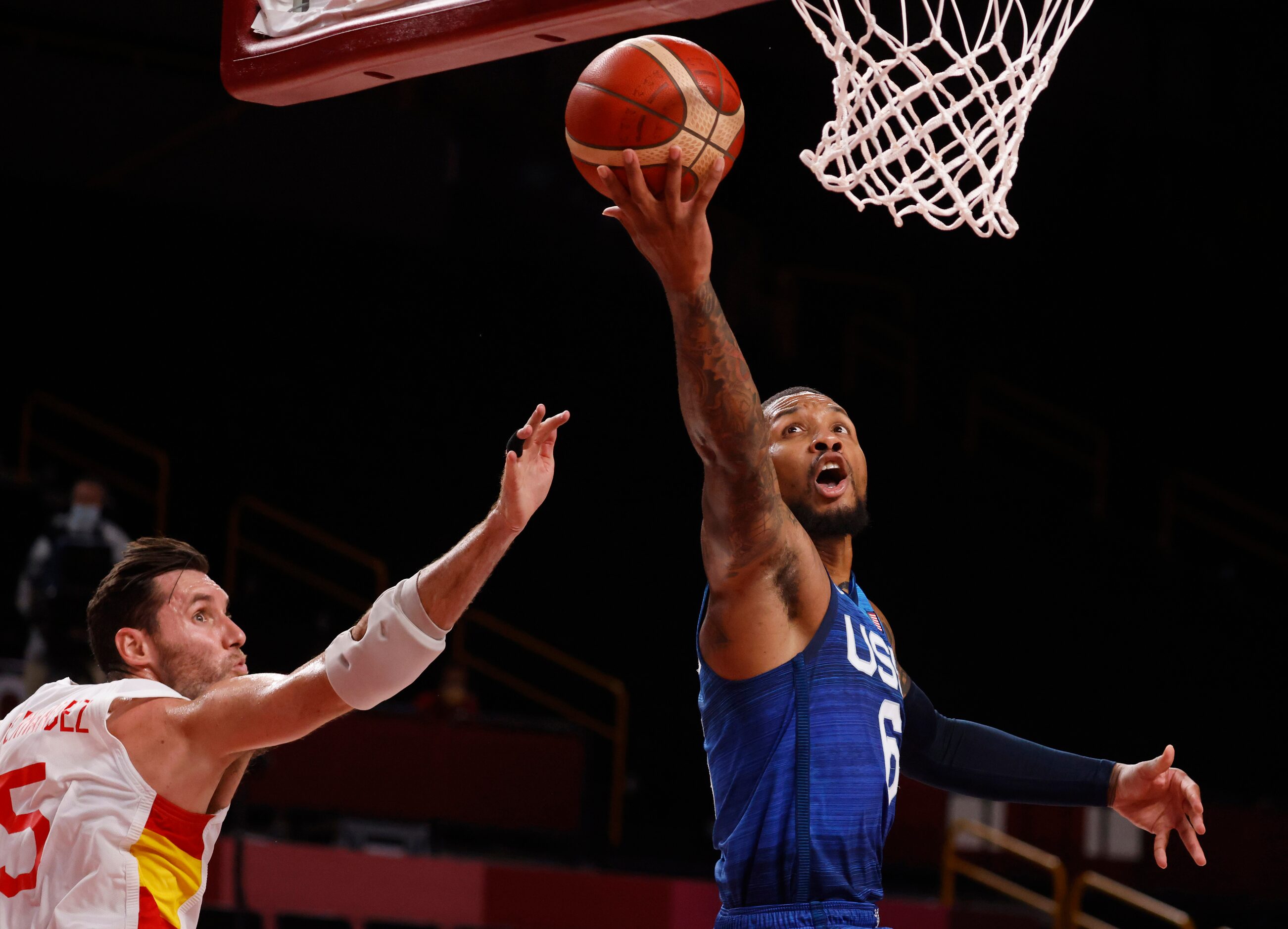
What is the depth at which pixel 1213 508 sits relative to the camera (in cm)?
1530

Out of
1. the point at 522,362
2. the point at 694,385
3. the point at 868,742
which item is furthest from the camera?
the point at 522,362

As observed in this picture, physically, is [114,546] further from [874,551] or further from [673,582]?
[874,551]

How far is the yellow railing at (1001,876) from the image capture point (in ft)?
28.5

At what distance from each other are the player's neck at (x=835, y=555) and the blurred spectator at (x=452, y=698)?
20.5 ft

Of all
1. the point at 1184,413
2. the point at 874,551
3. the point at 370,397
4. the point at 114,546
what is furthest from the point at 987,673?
the point at 114,546

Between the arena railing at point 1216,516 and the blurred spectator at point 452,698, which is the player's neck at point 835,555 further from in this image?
the arena railing at point 1216,516

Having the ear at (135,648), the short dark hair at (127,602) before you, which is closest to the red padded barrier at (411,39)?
the short dark hair at (127,602)

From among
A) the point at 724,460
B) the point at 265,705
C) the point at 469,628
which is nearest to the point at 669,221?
the point at 724,460

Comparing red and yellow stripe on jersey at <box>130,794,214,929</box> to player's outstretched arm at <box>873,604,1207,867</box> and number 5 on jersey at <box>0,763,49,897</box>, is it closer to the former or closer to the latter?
number 5 on jersey at <box>0,763,49,897</box>

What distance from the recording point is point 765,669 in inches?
129

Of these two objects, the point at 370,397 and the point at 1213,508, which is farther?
the point at 1213,508

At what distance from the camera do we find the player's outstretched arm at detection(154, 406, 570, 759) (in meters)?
3.16

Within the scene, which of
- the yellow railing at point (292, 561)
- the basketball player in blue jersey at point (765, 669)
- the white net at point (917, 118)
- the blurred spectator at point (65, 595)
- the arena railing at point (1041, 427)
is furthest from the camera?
the arena railing at point (1041, 427)

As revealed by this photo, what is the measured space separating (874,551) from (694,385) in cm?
982
